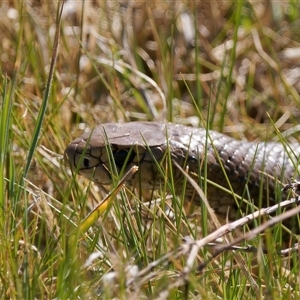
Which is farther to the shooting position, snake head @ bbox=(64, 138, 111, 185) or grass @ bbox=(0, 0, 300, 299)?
snake head @ bbox=(64, 138, 111, 185)

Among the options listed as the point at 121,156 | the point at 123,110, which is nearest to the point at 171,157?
the point at 121,156

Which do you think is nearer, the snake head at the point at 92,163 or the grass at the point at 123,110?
the grass at the point at 123,110

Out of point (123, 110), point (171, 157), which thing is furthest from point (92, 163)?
point (123, 110)

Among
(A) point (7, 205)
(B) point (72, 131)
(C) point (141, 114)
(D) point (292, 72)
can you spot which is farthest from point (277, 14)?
(A) point (7, 205)

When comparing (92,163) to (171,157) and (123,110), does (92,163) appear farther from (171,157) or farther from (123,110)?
(123,110)

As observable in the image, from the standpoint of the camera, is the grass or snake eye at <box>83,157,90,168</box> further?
snake eye at <box>83,157,90,168</box>

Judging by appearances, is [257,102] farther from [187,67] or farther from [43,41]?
[43,41]

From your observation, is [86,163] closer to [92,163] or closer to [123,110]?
[92,163]

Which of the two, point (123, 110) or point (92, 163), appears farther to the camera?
point (123, 110)

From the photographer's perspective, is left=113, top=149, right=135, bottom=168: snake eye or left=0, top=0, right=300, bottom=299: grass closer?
left=0, top=0, right=300, bottom=299: grass
